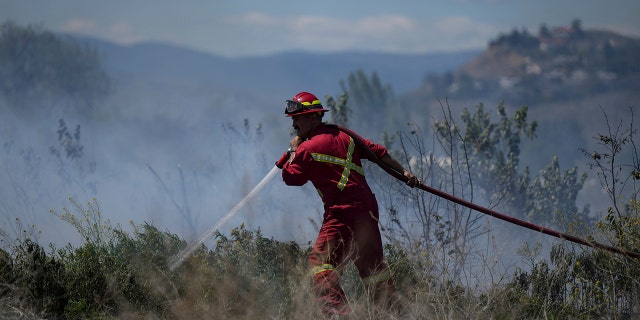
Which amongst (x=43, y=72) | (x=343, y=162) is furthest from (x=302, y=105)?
(x=43, y=72)

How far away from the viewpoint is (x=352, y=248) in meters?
6.50

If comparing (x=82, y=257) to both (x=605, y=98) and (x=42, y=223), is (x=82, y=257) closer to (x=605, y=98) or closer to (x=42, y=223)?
(x=42, y=223)

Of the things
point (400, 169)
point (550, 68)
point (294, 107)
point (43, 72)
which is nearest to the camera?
point (294, 107)

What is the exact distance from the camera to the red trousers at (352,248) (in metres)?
6.46

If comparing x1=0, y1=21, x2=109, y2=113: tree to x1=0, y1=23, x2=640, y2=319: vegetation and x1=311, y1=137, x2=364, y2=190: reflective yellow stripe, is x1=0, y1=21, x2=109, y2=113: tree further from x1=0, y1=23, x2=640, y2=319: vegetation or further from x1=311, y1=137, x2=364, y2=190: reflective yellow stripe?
x1=311, y1=137, x2=364, y2=190: reflective yellow stripe

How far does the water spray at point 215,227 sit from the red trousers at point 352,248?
0.53 m

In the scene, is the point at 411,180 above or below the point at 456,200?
above

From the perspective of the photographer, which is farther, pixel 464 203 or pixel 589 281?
pixel 589 281

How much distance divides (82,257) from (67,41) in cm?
5551

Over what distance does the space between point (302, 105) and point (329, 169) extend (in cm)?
51

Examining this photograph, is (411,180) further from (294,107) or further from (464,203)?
(294,107)

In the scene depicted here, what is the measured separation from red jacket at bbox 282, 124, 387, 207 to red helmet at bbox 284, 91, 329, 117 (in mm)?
192

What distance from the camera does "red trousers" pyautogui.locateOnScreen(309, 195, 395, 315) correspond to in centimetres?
646

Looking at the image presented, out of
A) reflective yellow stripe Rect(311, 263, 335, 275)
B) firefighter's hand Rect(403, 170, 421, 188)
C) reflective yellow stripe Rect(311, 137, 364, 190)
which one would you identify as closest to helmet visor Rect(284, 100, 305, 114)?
reflective yellow stripe Rect(311, 137, 364, 190)
